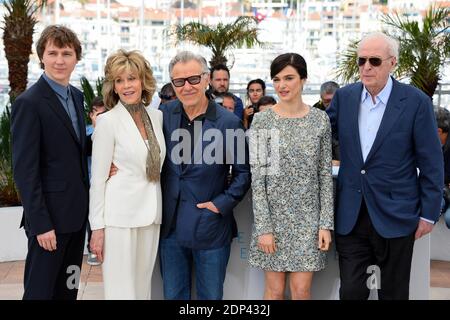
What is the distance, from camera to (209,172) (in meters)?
3.28

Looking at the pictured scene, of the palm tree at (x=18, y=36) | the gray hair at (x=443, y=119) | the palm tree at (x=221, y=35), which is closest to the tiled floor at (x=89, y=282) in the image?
the gray hair at (x=443, y=119)

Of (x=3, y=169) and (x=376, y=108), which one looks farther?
(x=3, y=169)

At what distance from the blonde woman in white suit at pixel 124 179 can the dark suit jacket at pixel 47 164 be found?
4.0 inches

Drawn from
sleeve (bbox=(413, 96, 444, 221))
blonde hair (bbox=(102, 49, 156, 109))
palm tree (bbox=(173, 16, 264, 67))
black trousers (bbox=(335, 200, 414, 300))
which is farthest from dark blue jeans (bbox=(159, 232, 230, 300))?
palm tree (bbox=(173, 16, 264, 67))

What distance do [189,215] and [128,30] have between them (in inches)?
824

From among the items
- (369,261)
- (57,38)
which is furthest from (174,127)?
(369,261)

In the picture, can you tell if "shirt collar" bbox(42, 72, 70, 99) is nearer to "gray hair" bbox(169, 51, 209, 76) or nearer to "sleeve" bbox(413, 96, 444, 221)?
"gray hair" bbox(169, 51, 209, 76)

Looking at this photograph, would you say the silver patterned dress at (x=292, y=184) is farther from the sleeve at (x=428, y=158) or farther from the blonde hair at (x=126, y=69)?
the blonde hair at (x=126, y=69)

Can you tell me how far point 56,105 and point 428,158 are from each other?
1.84 m

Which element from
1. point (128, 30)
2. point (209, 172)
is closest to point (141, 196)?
point (209, 172)

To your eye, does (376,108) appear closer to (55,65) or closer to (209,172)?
(209,172)

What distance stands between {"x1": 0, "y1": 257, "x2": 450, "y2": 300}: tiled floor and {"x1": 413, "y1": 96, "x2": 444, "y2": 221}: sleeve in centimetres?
186

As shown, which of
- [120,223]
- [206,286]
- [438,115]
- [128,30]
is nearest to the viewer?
[120,223]

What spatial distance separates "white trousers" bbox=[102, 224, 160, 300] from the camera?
315 cm
